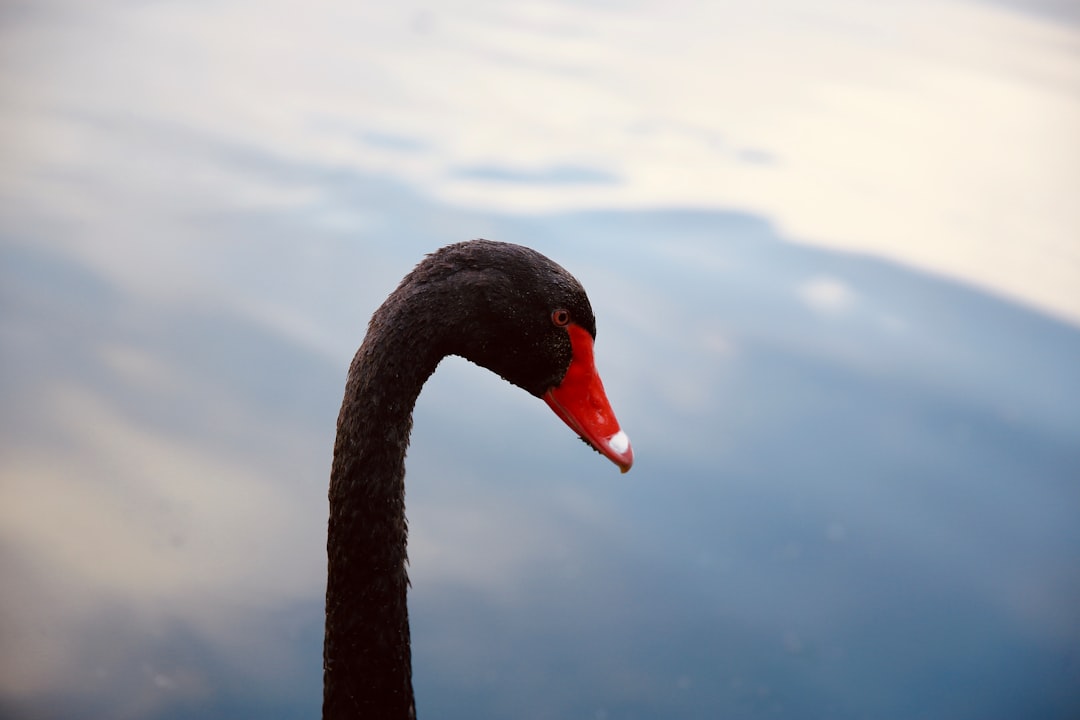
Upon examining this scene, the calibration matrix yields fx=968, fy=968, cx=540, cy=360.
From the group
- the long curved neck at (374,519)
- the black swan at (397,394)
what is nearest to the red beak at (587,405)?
the black swan at (397,394)

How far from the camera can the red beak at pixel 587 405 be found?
1384 mm

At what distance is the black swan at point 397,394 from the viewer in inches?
49.9

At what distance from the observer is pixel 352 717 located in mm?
1345

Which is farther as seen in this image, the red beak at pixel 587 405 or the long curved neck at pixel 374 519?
the red beak at pixel 587 405

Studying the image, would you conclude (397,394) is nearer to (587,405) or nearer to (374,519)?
(374,519)

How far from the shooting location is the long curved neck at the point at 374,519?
126 cm

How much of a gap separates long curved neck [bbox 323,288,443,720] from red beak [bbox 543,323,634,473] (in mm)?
204

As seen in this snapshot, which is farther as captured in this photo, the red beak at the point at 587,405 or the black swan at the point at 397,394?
the red beak at the point at 587,405

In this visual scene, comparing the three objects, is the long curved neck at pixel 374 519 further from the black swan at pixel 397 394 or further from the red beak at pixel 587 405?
the red beak at pixel 587 405

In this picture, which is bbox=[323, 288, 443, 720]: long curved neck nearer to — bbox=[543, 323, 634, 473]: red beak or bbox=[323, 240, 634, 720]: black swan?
bbox=[323, 240, 634, 720]: black swan

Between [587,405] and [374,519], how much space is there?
353mm

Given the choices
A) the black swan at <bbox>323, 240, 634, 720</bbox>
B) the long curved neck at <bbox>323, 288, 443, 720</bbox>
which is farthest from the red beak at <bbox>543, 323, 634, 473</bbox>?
the long curved neck at <bbox>323, 288, 443, 720</bbox>

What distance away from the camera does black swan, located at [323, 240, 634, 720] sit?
127 centimetres

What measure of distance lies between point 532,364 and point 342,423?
28 cm
